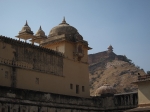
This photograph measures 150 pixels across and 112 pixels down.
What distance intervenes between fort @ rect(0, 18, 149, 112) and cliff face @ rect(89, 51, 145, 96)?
107 feet

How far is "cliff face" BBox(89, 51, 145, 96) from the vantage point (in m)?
66.6

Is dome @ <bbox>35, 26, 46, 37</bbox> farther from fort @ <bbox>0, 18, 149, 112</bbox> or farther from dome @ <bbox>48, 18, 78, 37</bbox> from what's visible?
dome @ <bbox>48, 18, 78, 37</bbox>

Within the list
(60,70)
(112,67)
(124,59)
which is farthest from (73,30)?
(124,59)

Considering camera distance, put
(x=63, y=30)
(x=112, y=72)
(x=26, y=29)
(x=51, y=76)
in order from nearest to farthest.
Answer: (x=51, y=76) → (x=26, y=29) → (x=63, y=30) → (x=112, y=72)

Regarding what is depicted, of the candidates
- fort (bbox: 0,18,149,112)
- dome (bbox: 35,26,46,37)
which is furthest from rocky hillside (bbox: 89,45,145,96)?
fort (bbox: 0,18,149,112)

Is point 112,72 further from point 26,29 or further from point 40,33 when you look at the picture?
point 26,29

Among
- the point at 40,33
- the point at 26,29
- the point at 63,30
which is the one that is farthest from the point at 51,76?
the point at 40,33

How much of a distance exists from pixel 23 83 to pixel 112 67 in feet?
187

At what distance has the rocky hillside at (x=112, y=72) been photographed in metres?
66.6

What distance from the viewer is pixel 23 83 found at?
81.5ft

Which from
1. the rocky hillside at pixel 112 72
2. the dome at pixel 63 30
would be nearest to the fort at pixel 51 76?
the dome at pixel 63 30

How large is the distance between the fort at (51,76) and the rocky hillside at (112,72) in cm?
3247

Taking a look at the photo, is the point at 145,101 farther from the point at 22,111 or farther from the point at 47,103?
the point at 22,111

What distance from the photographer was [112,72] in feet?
250
